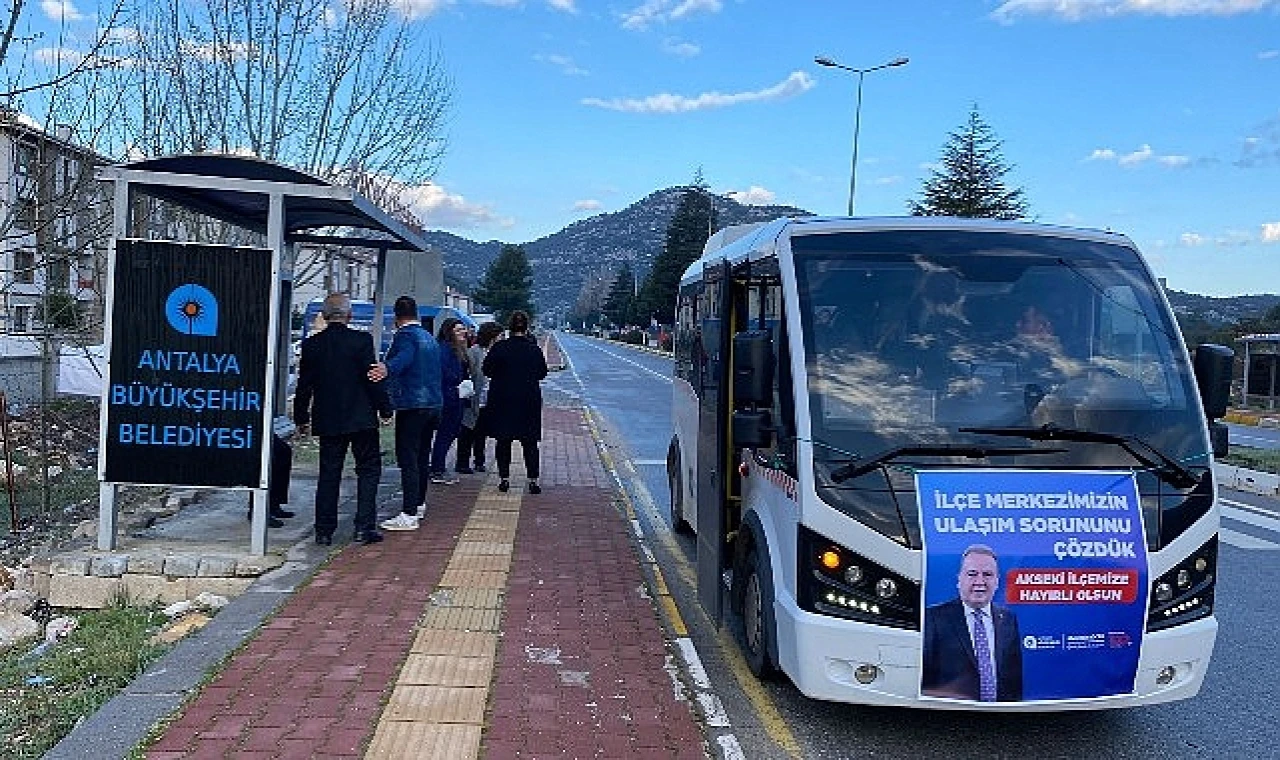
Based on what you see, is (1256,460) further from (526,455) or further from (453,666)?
(453,666)

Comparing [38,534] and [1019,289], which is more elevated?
[1019,289]

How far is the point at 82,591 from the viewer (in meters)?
7.11

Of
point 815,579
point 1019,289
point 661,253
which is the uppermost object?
point 661,253

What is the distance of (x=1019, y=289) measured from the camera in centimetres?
543

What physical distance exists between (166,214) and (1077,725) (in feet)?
51.9

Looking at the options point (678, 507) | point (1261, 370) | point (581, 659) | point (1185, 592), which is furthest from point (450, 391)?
point (1261, 370)

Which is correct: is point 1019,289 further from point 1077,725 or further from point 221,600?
point 221,600

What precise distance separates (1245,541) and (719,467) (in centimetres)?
774

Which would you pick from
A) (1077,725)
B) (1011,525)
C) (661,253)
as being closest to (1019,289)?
(1011,525)

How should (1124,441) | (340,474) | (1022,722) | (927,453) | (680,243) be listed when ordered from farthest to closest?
1. (680,243)
2. (340,474)
3. (1022,722)
4. (1124,441)
5. (927,453)

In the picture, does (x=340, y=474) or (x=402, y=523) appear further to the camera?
(x=402, y=523)

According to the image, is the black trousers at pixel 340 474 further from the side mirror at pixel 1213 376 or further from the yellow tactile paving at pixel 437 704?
the side mirror at pixel 1213 376

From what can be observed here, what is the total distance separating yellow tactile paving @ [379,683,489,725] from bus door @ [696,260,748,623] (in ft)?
5.42

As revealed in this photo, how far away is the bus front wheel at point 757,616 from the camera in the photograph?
543cm
